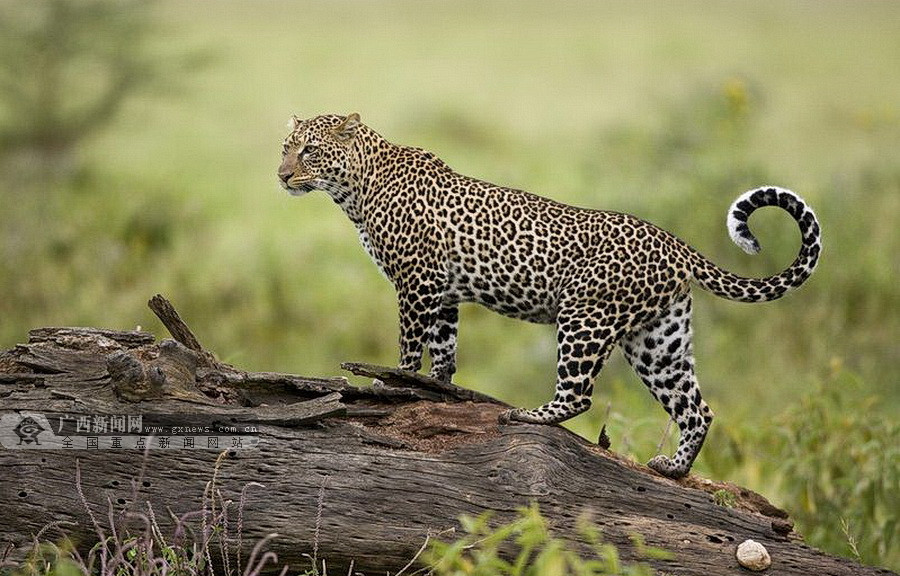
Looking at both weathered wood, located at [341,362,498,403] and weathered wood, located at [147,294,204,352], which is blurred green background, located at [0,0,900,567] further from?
weathered wood, located at [341,362,498,403]

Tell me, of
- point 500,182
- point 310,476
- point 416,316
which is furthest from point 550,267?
point 500,182

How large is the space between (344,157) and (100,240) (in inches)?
600

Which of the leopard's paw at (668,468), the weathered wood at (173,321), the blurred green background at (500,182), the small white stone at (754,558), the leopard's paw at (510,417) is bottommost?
the small white stone at (754,558)

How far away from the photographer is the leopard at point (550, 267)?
30.8 feet

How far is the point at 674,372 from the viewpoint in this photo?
9.73 meters

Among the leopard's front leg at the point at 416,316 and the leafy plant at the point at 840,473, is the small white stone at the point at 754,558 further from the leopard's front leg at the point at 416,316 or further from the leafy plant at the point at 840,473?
the leafy plant at the point at 840,473

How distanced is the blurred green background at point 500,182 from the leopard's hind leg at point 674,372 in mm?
1249

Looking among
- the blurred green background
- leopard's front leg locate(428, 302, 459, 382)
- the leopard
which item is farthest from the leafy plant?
leopard's front leg locate(428, 302, 459, 382)

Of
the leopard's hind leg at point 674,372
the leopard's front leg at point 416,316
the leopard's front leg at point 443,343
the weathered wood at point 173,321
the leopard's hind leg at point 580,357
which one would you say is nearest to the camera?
the weathered wood at point 173,321

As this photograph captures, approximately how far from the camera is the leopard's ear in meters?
10.5

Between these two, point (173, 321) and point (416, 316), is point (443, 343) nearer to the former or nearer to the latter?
point (416, 316)

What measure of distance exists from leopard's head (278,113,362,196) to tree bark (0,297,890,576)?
1.65 meters

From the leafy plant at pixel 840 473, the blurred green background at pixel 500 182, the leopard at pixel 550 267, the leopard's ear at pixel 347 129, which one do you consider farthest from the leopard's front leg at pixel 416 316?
the leafy plant at pixel 840 473

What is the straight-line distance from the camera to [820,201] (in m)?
23.8
